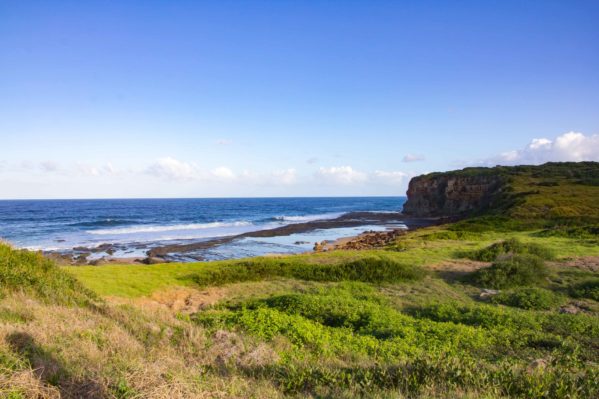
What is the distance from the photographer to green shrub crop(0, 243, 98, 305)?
1042 cm

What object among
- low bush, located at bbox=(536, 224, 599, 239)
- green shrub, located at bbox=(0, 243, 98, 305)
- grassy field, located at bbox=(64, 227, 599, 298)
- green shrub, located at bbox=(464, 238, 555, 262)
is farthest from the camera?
low bush, located at bbox=(536, 224, 599, 239)

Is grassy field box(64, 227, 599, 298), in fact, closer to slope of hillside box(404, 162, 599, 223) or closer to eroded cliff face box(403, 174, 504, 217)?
slope of hillside box(404, 162, 599, 223)

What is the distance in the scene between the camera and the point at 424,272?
58.0 feet

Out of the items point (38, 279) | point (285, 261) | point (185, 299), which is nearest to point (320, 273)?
point (285, 261)

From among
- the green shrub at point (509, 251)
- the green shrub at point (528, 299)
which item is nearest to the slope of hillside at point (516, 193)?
the green shrub at point (509, 251)

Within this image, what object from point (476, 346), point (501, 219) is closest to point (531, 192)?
point (501, 219)

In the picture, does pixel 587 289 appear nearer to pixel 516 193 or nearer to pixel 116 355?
pixel 116 355

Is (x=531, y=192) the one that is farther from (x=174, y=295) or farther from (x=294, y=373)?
Answer: (x=294, y=373)

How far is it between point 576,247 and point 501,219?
53.1 ft

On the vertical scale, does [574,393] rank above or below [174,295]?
above

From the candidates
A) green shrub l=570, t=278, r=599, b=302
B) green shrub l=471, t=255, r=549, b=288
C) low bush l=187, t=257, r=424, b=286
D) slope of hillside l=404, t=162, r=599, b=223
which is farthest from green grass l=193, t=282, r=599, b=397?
slope of hillside l=404, t=162, r=599, b=223

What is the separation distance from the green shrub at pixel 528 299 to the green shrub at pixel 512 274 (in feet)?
5.73

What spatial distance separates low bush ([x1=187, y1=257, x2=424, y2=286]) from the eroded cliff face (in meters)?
41.5

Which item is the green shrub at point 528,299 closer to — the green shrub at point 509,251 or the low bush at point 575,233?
the green shrub at point 509,251
